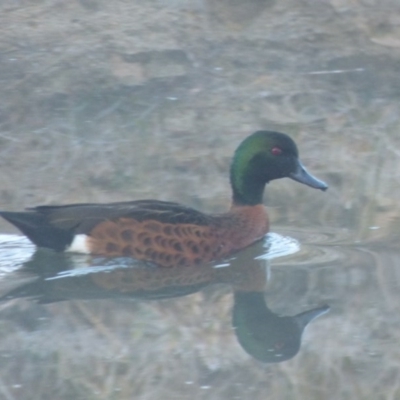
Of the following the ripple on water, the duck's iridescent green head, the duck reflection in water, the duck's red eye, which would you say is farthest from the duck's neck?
the ripple on water

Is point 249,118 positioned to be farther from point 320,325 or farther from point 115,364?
point 115,364

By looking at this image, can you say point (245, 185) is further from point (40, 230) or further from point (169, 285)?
point (40, 230)

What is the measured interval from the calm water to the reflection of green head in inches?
0.5

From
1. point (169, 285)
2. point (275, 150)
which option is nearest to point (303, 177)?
point (275, 150)

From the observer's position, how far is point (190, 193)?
7945mm

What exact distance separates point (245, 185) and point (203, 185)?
2.89ft

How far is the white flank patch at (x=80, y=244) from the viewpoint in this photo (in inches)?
266

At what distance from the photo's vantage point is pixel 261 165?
7.25 m

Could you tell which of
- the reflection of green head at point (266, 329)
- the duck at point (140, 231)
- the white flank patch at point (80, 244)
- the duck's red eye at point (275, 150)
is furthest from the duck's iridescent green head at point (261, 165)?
the reflection of green head at point (266, 329)

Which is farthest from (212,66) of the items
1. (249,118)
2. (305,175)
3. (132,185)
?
(305,175)

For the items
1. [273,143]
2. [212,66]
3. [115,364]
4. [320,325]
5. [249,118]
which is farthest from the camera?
[212,66]

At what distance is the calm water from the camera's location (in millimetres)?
5262

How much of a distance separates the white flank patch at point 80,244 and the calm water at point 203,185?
9 cm

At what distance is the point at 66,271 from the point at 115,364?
149cm
